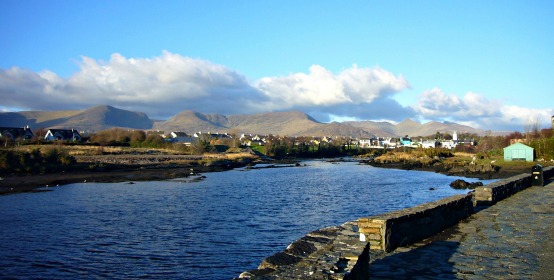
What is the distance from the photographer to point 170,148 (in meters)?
113

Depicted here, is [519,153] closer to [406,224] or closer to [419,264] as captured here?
[406,224]

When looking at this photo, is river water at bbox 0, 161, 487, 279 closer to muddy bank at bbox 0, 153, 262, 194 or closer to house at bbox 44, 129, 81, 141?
muddy bank at bbox 0, 153, 262, 194

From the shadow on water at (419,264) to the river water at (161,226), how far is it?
5.97 metres

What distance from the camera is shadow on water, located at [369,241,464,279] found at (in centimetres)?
785

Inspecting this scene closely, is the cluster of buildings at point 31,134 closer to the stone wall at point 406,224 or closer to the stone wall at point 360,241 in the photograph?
the stone wall at point 360,241

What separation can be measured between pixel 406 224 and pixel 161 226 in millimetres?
15090

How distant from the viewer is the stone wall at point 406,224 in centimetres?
939

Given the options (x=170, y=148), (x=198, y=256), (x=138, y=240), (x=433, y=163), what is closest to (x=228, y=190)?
(x=138, y=240)

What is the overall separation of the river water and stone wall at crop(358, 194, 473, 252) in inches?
217

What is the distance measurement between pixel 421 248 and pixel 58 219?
21.2 metres

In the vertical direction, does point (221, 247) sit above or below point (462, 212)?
below

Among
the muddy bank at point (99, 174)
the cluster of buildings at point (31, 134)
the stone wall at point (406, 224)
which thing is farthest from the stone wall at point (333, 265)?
the cluster of buildings at point (31, 134)

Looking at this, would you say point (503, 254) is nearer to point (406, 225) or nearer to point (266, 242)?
point (406, 225)

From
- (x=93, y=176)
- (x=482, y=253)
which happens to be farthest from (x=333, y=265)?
(x=93, y=176)
